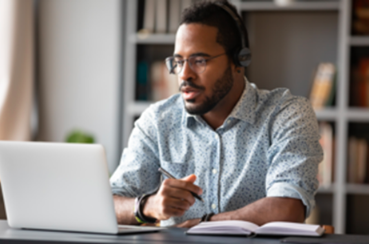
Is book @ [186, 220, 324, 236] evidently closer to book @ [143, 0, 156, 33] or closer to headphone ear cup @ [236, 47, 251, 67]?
headphone ear cup @ [236, 47, 251, 67]

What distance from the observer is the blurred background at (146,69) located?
2684 mm

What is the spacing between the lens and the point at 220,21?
166 centimetres

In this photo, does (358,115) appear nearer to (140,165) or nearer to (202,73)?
(202,73)

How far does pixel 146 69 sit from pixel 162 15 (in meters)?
0.34

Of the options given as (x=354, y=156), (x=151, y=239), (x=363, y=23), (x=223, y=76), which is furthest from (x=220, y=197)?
(x=363, y=23)

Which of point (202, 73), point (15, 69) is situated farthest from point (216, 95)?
point (15, 69)

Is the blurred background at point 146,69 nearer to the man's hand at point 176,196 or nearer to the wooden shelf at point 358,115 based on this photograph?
the wooden shelf at point 358,115

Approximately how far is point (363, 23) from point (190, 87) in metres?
1.55

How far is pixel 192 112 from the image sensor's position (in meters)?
1.59

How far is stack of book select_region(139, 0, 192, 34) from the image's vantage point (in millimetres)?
2855

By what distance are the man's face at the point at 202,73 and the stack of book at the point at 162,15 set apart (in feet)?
4.07

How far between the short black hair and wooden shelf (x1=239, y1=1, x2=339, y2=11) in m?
1.11

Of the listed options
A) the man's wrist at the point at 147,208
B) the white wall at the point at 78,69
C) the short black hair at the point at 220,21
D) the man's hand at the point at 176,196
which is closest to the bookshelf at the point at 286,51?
the white wall at the point at 78,69

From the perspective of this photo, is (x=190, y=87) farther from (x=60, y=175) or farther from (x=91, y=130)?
(x=91, y=130)
